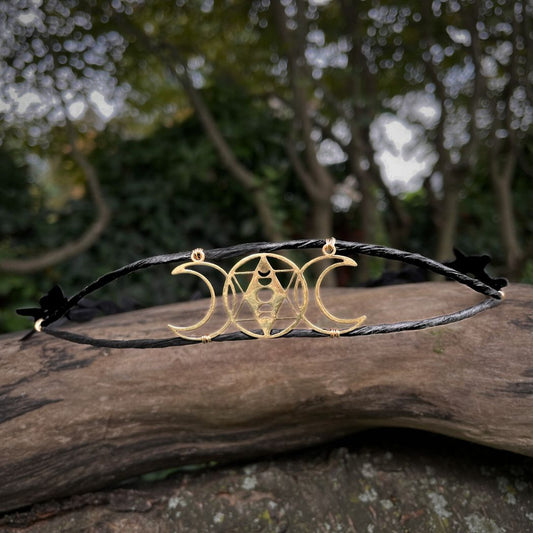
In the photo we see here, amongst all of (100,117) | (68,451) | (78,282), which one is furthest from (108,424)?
(100,117)

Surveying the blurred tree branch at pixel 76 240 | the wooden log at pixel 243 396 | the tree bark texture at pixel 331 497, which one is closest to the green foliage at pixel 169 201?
the blurred tree branch at pixel 76 240

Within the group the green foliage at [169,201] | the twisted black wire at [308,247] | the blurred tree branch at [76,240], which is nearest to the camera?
the twisted black wire at [308,247]

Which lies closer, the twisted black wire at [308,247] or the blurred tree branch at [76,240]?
the twisted black wire at [308,247]

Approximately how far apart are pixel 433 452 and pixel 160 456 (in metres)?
0.82

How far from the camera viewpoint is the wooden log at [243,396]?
1.10 metres

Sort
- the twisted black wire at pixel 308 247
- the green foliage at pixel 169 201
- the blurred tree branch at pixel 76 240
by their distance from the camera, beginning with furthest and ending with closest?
the green foliage at pixel 169 201 → the blurred tree branch at pixel 76 240 → the twisted black wire at pixel 308 247

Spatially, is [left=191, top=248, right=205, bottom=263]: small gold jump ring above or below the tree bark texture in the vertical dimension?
above

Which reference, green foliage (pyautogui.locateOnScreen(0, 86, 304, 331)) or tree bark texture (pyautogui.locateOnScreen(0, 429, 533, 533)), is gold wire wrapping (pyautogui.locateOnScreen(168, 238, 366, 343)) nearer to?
tree bark texture (pyautogui.locateOnScreen(0, 429, 533, 533))

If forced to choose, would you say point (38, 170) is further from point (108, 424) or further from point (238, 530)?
point (238, 530)

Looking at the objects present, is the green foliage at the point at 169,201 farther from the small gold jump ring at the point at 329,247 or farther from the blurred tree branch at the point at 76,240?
the small gold jump ring at the point at 329,247

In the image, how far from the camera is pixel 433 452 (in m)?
1.28

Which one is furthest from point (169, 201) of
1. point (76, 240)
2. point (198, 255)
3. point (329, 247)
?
point (329, 247)

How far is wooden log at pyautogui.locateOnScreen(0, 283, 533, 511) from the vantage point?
1099mm

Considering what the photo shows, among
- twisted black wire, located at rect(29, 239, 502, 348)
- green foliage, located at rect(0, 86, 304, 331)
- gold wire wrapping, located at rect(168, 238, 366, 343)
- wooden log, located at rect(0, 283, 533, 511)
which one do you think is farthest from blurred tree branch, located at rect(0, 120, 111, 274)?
gold wire wrapping, located at rect(168, 238, 366, 343)
